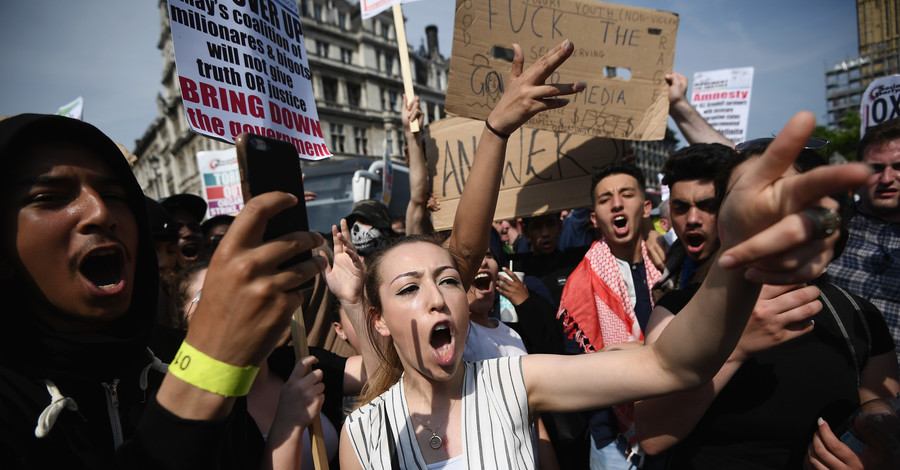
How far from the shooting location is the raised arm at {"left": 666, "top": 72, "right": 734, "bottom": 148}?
10.1 feet

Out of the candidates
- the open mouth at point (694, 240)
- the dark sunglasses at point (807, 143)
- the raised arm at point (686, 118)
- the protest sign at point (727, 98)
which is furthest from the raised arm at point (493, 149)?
the protest sign at point (727, 98)

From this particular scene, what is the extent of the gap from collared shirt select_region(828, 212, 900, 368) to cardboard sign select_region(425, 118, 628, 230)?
148 centimetres

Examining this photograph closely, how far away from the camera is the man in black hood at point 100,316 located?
0.86m

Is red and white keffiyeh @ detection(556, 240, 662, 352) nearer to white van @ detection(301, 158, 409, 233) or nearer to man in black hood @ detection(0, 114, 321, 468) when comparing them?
man in black hood @ detection(0, 114, 321, 468)

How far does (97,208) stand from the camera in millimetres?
1137

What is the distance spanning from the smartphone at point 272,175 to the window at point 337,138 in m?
41.8

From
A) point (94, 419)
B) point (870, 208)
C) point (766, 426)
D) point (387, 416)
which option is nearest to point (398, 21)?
point (387, 416)

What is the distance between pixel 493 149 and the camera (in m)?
2.03

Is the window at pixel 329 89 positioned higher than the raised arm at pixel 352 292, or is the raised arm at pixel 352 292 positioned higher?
the window at pixel 329 89

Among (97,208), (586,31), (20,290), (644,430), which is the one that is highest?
(586,31)

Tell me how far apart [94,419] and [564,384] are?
132 cm

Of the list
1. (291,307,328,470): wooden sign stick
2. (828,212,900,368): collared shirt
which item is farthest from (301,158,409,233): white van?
(291,307,328,470): wooden sign stick

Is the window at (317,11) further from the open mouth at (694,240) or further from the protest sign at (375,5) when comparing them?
the open mouth at (694,240)

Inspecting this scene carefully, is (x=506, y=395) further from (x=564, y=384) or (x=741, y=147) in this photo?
(x=741, y=147)
